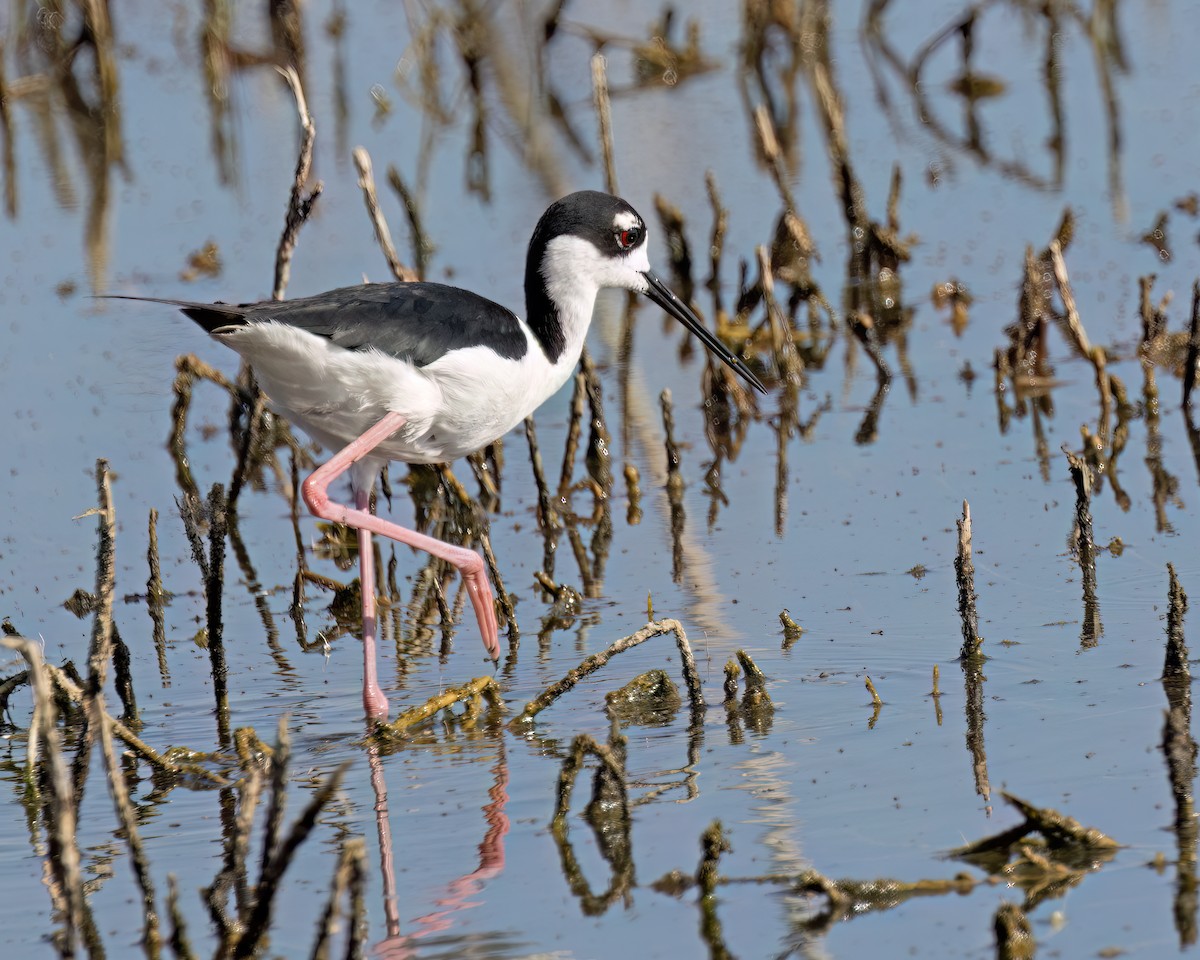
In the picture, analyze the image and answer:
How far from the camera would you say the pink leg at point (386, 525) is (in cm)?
489

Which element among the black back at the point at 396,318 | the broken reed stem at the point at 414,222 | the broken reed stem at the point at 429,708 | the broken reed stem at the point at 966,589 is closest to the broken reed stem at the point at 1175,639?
the broken reed stem at the point at 966,589

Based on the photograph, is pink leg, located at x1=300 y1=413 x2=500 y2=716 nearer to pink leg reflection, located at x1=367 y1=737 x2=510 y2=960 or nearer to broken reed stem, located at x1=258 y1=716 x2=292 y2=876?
pink leg reflection, located at x1=367 y1=737 x2=510 y2=960

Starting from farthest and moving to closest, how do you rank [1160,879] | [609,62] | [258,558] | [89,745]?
[609,62] → [258,558] → [89,745] → [1160,879]

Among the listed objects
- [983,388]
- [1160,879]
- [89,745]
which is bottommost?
[1160,879]

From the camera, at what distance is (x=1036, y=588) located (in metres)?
5.20

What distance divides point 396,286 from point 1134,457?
263 cm

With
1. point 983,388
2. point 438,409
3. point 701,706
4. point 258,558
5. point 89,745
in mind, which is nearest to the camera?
point 89,745

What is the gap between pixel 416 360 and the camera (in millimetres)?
4816

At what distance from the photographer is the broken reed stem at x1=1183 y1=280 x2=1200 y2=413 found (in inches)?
248

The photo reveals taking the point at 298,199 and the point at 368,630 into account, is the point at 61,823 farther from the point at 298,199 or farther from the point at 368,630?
the point at 298,199

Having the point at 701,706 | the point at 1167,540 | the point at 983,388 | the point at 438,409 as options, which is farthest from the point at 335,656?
the point at 983,388

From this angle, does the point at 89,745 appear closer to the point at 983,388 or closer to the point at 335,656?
the point at 335,656

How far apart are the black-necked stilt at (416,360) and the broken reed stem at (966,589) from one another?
1.21m

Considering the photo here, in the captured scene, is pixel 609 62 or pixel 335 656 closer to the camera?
pixel 335 656
